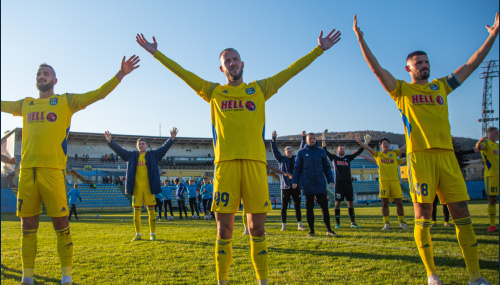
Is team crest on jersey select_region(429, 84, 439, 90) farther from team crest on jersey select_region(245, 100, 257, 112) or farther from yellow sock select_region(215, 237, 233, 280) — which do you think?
yellow sock select_region(215, 237, 233, 280)

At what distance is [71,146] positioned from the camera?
171ft

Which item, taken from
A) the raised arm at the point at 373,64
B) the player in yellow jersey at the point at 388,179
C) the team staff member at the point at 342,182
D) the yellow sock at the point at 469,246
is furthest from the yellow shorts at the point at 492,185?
the raised arm at the point at 373,64

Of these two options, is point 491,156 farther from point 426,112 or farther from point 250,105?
point 250,105

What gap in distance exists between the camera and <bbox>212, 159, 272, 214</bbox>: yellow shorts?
381 cm

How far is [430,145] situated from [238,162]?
240 cm

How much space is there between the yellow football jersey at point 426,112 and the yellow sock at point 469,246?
0.94 meters

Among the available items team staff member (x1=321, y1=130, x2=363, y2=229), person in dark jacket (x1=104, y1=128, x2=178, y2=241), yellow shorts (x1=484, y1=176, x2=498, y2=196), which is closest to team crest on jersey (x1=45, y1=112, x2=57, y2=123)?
person in dark jacket (x1=104, y1=128, x2=178, y2=241)

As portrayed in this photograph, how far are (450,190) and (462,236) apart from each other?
0.56 m

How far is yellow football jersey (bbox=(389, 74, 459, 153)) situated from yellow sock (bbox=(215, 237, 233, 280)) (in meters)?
2.67

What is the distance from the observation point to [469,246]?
13.5ft

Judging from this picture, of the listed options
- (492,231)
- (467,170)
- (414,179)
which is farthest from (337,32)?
(467,170)

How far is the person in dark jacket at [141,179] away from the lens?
8.80m

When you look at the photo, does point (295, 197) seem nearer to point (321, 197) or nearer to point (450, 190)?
point (321, 197)

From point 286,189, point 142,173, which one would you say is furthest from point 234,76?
point 286,189
